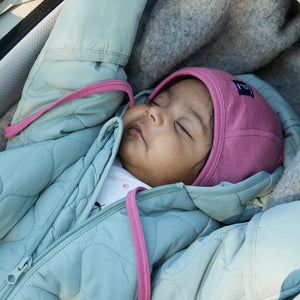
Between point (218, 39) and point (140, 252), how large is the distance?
0.73m

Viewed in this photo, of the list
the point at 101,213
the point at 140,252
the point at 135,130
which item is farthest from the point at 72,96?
the point at 140,252

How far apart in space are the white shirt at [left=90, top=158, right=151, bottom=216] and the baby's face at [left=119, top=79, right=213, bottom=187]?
0.02m

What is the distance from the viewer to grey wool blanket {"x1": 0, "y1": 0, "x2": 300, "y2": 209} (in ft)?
3.81

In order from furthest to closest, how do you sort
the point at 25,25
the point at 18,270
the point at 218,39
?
the point at 218,39
the point at 25,25
the point at 18,270

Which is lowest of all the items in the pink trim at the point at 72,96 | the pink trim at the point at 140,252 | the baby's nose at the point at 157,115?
the pink trim at the point at 140,252

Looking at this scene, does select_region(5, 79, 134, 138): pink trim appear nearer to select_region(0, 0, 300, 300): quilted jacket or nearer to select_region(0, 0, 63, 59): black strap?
select_region(0, 0, 300, 300): quilted jacket

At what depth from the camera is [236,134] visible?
1.12 m

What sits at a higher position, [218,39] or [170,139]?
[218,39]

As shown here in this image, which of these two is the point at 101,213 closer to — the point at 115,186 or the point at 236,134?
the point at 115,186

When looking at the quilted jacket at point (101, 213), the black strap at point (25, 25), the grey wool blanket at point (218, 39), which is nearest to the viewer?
the quilted jacket at point (101, 213)

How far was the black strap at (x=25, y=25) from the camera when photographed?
3.36 ft

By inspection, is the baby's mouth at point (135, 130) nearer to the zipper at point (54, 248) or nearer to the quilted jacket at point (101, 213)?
the quilted jacket at point (101, 213)

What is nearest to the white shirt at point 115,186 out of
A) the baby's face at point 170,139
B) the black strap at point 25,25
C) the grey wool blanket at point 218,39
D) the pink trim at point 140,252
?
the baby's face at point 170,139

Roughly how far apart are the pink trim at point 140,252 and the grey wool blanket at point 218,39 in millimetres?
439
